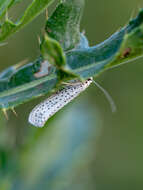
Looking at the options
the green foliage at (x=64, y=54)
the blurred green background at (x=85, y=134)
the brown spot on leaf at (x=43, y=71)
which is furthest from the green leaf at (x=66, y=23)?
the blurred green background at (x=85, y=134)

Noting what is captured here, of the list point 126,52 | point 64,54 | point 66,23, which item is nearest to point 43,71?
point 64,54

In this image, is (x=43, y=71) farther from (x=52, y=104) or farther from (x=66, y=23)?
(x=52, y=104)

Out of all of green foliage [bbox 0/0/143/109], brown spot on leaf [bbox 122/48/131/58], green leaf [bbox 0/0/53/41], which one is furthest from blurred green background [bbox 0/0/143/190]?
brown spot on leaf [bbox 122/48/131/58]

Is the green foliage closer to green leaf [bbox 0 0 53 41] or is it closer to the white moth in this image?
green leaf [bbox 0 0 53 41]

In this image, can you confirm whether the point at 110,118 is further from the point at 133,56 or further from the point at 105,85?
the point at 133,56

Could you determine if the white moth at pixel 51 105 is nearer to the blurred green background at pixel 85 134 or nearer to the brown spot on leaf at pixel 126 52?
the blurred green background at pixel 85 134

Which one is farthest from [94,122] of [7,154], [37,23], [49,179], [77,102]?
[37,23]
